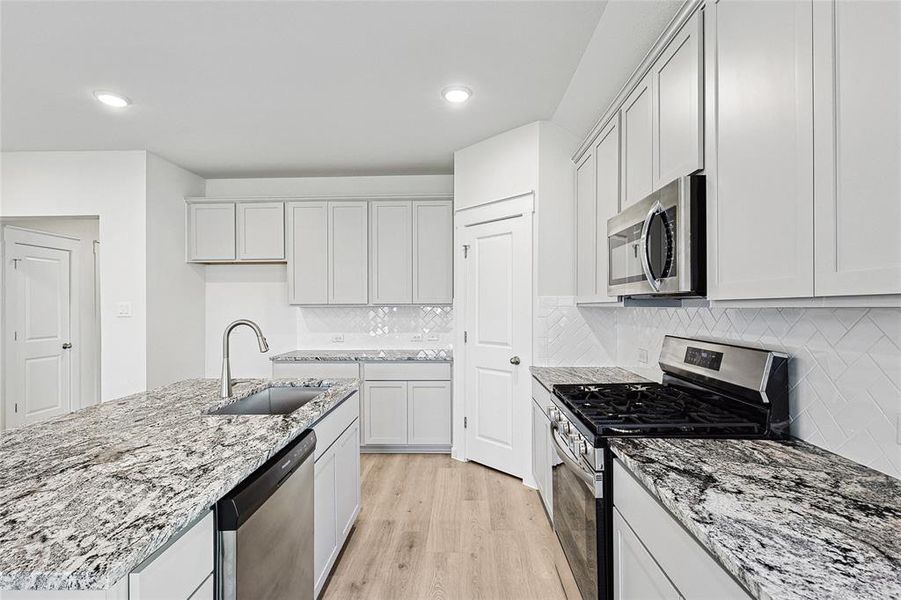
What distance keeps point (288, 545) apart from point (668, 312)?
2094 mm

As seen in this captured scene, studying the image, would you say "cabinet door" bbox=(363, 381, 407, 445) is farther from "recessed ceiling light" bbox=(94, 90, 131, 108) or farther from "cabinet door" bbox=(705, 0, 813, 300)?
"cabinet door" bbox=(705, 0, 813, 300)

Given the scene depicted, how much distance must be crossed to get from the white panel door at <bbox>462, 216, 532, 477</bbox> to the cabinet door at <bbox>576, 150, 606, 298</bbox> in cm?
38

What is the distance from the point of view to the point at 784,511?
38.0 inches

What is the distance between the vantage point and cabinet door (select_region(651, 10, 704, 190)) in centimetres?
149

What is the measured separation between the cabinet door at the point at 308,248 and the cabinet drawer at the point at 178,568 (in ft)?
11.0

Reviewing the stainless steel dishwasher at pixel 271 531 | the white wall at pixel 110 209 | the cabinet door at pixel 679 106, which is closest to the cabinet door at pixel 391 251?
the white wall at pixel 110 209

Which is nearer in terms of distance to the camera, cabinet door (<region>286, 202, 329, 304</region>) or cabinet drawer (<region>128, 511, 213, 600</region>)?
cabinet drawer (<region>128, 511, 213, 600</region>)

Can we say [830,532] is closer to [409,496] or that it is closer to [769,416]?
[769,416]

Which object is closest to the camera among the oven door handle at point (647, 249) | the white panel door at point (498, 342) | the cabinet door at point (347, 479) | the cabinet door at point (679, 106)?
the cabinet door at point (679, 106)

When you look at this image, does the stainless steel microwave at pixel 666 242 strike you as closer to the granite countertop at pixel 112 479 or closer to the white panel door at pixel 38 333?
the granite countertop at pixel 112 479

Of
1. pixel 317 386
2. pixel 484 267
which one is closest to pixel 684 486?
pixel 317 386

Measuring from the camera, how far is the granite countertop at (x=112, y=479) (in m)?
0.81

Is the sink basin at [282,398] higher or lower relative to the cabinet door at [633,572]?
higher

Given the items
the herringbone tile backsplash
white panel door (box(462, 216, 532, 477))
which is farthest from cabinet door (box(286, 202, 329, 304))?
the herringbone tile backsplash
